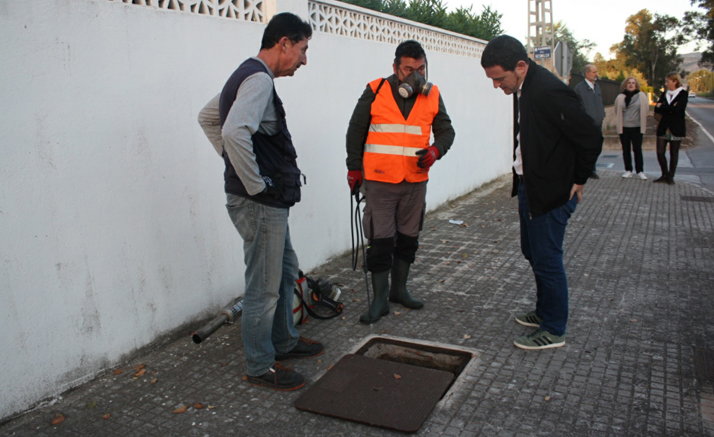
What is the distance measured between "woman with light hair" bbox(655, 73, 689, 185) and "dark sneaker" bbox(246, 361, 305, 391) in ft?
28.9

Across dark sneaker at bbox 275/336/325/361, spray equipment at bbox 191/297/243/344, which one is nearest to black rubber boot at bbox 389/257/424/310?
dark sneaker at bbox 275/336/325/361

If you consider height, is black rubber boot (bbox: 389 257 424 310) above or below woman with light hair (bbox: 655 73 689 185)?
below

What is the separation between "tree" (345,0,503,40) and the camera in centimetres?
784

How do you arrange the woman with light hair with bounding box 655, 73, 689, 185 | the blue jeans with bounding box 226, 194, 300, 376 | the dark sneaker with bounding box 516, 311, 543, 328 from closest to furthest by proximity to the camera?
1. the blue jeans with bounding box 226, 194, 300, 376
2. the dark sneaker with bounding box 516, 311, 543, 328
3. the woman with light hair with bounding box 655, 73, 689, 185

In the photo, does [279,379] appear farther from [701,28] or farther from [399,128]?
[701,28]

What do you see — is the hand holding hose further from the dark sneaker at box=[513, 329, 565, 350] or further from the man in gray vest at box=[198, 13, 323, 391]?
the dark sneaker at box=[513, 329, 565, 350]

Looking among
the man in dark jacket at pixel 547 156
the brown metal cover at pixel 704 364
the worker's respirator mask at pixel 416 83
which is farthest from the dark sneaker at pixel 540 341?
the worker's respirator mask at pixel 416 83

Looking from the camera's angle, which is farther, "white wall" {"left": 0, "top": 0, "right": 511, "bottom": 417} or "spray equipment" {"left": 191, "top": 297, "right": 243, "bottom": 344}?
"spray equipment" {"left": 191, "top": 297, "right": 243, "bottom": 344}

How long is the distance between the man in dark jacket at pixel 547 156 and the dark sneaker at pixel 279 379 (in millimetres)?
1488

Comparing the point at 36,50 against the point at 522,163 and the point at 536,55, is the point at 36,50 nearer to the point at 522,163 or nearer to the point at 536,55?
the point at 522,163

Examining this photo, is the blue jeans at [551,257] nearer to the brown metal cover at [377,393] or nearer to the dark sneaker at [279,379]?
the brown metal cover at [377,393]

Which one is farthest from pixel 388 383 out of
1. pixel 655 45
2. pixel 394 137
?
pixel 655 45

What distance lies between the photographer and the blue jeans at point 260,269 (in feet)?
10.5

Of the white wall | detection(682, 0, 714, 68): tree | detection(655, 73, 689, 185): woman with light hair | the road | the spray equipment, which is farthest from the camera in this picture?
detection(682, 0, 714, 68): tree
